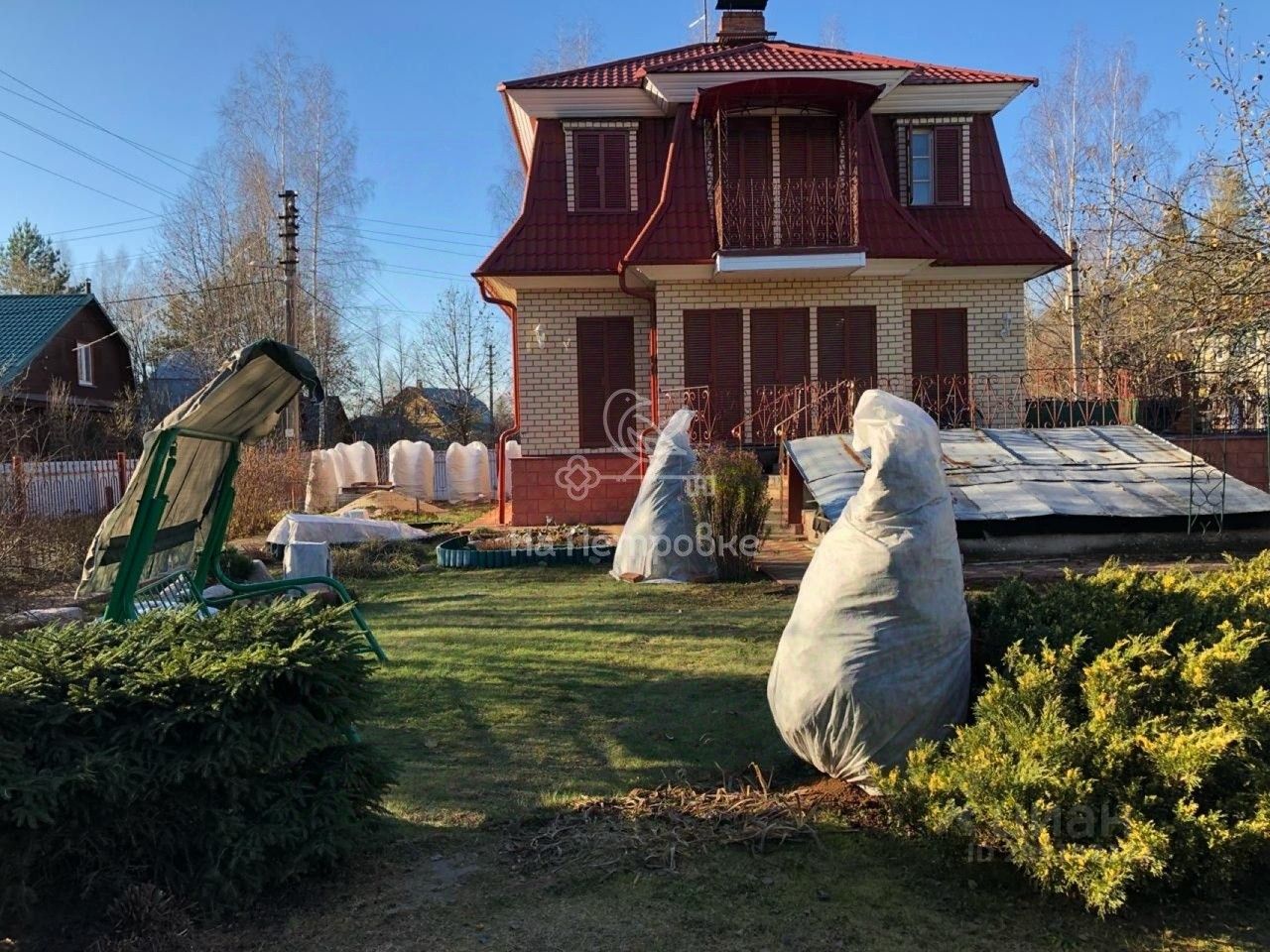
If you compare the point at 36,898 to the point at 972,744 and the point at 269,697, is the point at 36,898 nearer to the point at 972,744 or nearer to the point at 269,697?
the point at 269,697

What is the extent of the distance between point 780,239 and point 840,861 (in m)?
12.4

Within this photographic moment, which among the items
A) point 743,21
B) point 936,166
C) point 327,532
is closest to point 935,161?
point 936,166

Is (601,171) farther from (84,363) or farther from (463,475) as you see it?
(84,363)

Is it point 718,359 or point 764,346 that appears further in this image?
point 764,346

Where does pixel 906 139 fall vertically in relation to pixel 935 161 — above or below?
above

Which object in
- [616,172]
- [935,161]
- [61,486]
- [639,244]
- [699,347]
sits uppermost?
[935,161]

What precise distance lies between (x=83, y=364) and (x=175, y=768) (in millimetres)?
35874

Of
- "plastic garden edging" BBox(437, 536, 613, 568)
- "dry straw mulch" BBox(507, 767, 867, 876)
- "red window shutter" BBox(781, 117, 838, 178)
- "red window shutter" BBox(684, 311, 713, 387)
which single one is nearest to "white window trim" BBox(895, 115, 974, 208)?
"red window shutter" BBox(781, 117, 838, 178)

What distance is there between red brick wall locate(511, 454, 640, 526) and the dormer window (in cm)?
740

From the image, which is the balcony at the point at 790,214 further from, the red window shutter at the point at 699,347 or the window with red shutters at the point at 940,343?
the window with red shutters at the point at 940,343

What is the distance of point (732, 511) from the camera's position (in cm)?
903

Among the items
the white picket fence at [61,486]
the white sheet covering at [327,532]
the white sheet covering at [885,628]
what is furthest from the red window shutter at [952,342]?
the white picket fence at [61,486]

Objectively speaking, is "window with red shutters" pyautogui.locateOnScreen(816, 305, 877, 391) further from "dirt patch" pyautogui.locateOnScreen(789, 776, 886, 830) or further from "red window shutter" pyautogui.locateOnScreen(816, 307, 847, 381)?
"dirt patch" pyautogui.locateOnScreen(789, 776, 886, 830)

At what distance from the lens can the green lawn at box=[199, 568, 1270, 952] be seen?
2699 mm
